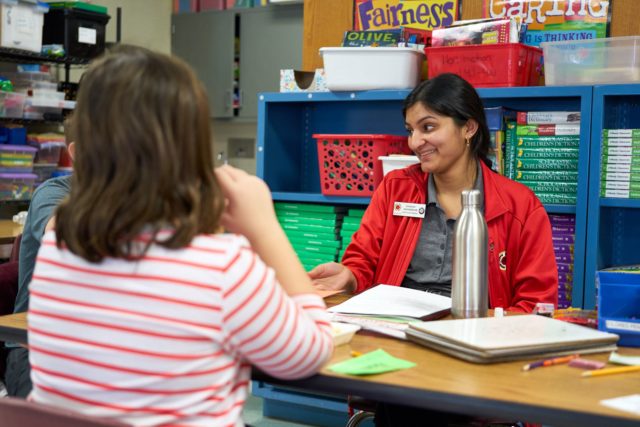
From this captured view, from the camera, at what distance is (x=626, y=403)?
1145 millimetres

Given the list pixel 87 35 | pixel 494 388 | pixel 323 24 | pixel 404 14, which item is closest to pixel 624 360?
pixel 494 388

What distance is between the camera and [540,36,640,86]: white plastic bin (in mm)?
2795

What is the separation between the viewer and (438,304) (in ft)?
5.91

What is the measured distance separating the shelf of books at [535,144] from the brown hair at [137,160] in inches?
80.2

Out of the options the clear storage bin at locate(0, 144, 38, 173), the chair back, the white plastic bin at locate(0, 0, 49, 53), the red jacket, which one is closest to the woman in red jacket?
the red jacket

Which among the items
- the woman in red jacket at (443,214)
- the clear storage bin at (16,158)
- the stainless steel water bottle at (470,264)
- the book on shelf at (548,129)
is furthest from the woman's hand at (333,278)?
the clear storage bin at (16,158)

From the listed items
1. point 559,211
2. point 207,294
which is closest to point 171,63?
point 207,294

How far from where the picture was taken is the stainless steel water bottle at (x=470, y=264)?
1.66 m

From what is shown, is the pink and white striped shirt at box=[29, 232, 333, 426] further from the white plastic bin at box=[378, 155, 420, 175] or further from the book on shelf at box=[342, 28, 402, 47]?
the book on shelf at box=[342, 28, 402, 47]

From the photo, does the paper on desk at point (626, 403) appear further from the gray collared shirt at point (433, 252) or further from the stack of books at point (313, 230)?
the stack of books at point (313, 230)

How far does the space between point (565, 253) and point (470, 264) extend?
1394 mm

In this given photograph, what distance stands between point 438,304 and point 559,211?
50.6 inches

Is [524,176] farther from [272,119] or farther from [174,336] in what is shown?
[174,336]

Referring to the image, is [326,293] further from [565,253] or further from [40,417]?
[565,253]
